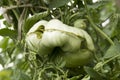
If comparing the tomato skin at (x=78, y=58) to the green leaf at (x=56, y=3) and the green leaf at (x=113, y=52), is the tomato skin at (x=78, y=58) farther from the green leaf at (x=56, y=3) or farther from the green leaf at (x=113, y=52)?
the green leaf at (x=56, y=3)

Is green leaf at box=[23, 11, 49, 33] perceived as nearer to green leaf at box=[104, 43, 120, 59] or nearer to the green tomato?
the green tomato

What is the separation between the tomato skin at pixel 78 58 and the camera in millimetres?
820

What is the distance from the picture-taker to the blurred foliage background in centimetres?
84

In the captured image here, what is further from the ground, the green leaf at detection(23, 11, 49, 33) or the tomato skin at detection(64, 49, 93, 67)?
the green leaf at detection(23, 11, 49, 33)

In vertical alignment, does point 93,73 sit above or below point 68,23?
below

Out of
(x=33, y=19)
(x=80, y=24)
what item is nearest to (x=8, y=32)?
(x=33, y=19)

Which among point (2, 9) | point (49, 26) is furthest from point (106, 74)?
point (2, 9)

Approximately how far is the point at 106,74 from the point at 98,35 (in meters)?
0.14

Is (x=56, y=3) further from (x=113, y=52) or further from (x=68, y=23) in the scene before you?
(x=113, y=52)

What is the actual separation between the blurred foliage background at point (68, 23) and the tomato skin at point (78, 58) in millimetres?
27

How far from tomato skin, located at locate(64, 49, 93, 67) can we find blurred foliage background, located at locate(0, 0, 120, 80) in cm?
3

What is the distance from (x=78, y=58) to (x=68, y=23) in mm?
103

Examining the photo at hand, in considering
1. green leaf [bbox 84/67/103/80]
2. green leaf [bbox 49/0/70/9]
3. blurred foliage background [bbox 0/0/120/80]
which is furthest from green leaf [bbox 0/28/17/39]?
green leaf [bbox 84/67/103/80]

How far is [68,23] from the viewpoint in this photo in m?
0.88
